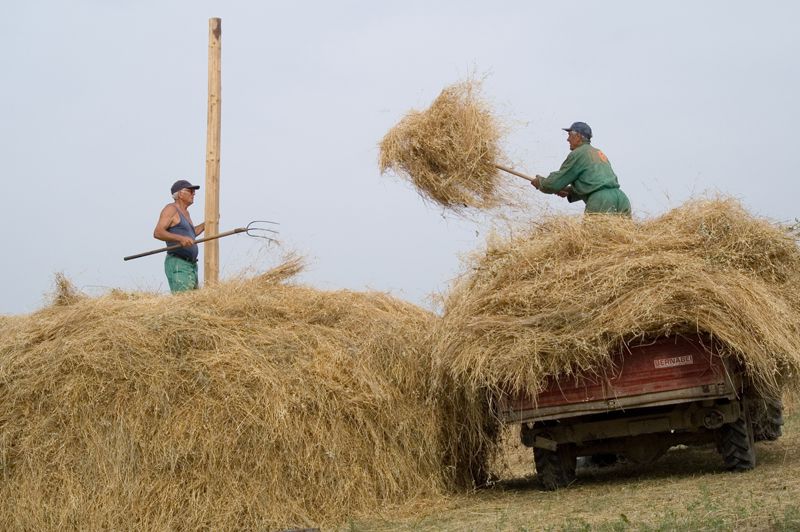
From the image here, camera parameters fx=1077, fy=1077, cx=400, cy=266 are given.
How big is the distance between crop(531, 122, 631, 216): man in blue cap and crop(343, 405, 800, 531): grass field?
8.28 ft

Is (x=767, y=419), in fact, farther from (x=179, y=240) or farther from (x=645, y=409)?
(x=179, y=240)

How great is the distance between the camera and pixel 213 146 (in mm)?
12445

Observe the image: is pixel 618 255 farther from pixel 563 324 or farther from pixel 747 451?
pixel 747 451

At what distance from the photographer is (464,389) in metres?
8.66

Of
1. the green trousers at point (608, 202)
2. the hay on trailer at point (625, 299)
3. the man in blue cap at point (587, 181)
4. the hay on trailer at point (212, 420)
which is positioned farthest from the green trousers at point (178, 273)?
the green trousers at point (608, 202)

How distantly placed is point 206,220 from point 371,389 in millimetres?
4307

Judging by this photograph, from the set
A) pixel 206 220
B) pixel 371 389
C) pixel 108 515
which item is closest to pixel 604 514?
pixel 371 389

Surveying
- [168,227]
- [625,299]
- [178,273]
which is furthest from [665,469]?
[168,227]

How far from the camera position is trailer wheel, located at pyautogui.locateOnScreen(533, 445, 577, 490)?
911 centimetres

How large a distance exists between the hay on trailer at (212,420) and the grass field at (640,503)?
1.60 ft

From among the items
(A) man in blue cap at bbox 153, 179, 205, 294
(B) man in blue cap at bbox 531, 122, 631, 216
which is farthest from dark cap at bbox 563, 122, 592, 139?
(A) man in blue cap at bbox 153, 179, 205, 294

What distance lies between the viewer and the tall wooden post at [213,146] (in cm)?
1217

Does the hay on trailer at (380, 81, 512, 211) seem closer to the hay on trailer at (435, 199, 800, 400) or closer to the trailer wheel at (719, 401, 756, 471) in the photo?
the hay on trailer at (435, 199, 800, 400)

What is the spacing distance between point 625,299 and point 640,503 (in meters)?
1.50
